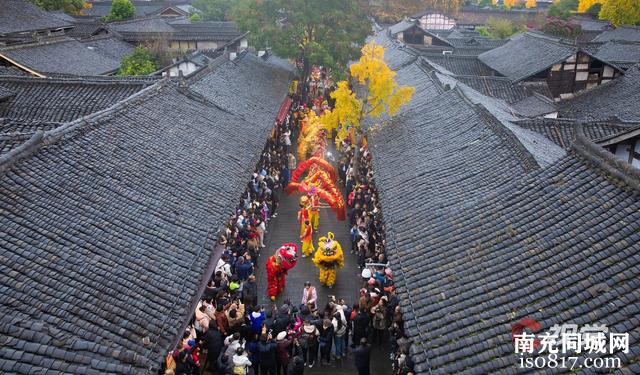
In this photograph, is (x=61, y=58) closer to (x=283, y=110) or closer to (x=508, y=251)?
(x=283, y=110)

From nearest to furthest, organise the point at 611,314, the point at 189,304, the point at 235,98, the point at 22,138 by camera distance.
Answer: the point at 611,314 → the point at 189,304 → the point at 22,138 → the point at 235,98

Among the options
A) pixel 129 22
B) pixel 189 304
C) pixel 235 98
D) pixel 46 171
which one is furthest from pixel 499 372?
pixel 129 22

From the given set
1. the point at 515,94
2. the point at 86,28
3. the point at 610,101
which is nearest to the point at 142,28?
the point at 86,28

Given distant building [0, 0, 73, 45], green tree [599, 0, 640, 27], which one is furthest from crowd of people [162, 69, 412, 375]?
green tree [599, 0, 640, 27]

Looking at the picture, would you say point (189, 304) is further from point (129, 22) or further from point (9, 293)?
point (129, 22)

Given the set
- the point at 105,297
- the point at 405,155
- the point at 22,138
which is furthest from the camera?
the point at 405,155
